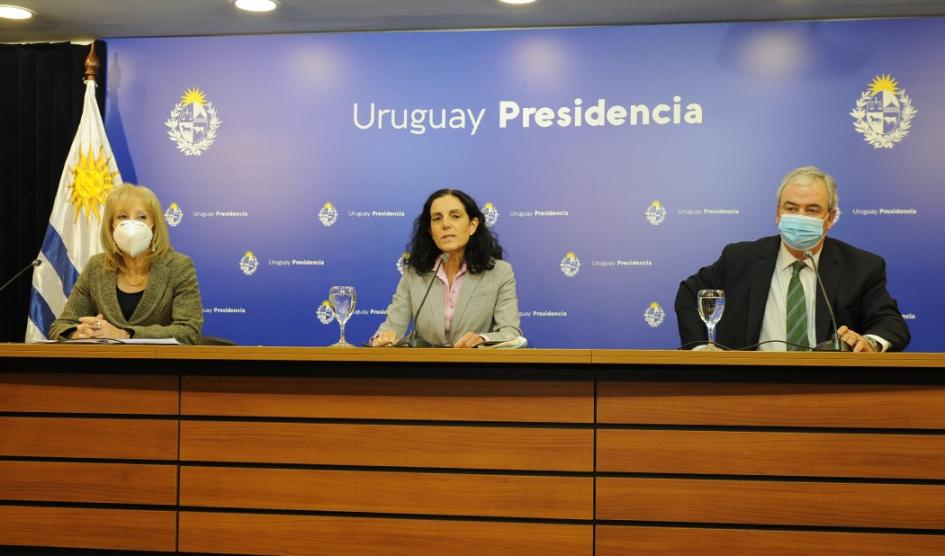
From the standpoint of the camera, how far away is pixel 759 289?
3541 mm

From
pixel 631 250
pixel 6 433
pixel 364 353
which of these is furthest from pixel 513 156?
pixel 6 433

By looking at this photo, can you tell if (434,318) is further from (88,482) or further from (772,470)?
(772,470)

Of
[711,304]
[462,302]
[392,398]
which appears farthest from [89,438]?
[711,304]

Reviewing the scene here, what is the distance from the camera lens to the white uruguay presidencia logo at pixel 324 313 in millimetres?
5422

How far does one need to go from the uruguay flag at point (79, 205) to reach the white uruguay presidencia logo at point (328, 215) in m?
1.22

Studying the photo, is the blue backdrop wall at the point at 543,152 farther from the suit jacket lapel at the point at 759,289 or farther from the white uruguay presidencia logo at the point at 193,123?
the suit jacket lapel at the point at 759,289

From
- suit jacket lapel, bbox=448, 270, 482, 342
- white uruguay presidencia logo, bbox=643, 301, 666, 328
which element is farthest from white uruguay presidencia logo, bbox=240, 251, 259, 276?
white uruguay presidencia logo, bbox=643, 301, 666, 328

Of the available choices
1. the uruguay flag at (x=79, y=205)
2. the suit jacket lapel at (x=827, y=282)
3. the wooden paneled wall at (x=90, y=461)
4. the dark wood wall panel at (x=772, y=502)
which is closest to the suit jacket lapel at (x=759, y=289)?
the suit jacket lapel at (x=827, y=282)

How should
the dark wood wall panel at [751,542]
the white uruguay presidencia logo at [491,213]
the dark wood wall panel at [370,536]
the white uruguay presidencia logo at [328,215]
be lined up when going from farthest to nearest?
the white uruguay presidencia logo at [328,215] → the white uruguay presidencia logo at [491,213] → the dark wood wall panel at [370,536] → the dark wood wall panel at [751,542]

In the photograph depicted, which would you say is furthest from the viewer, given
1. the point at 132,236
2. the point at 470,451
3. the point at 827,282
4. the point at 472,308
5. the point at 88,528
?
the point at 472,308

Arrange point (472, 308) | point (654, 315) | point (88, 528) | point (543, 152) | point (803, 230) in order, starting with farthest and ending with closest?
point (543, 152)
point (654, 315)
point (472, 308)
point (803, 230)
point (88, 528)

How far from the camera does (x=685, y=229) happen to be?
17.2 ft

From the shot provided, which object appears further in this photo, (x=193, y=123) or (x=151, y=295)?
(x=193, y=123)

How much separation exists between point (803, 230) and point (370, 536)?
6.04 ft
